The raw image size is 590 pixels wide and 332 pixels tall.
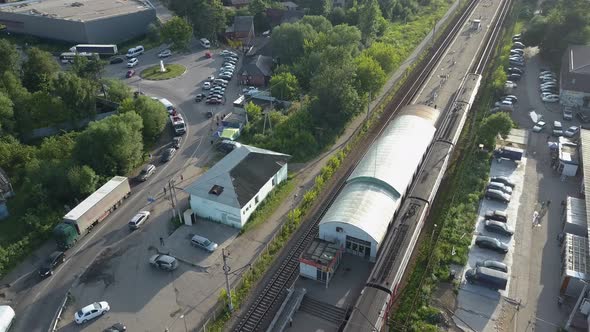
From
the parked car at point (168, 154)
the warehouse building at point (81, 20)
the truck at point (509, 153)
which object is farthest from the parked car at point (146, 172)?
the warehouse building at point (81, 20)

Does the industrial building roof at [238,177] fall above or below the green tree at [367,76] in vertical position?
below

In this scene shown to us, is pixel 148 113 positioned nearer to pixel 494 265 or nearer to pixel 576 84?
pixel 494 265

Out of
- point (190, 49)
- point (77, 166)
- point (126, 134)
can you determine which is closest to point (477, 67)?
point (190, 49)

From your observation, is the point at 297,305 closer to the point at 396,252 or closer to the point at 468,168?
the point at 396,252

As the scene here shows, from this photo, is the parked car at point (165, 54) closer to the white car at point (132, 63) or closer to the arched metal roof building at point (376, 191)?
the white car at point (132, 63)

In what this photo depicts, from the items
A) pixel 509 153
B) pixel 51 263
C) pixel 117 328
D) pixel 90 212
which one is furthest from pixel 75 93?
pixel 509 153
